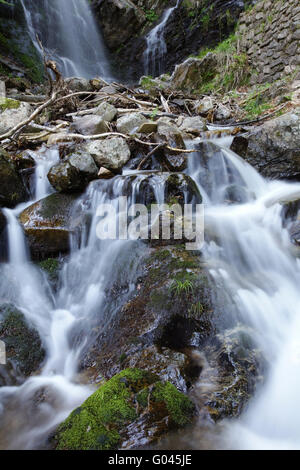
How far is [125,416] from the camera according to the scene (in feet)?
5.77

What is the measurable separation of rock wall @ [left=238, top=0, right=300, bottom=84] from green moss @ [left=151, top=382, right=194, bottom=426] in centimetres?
973

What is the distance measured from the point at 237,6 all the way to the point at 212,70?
11.0 feet

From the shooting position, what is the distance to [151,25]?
1580 cm

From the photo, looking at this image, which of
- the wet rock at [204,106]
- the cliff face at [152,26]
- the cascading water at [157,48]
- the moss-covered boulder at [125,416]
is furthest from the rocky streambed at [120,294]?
the cascading water at [157,48]

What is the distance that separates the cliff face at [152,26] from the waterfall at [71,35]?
2.57 feet

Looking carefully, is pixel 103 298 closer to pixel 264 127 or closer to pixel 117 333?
pixel 117 333

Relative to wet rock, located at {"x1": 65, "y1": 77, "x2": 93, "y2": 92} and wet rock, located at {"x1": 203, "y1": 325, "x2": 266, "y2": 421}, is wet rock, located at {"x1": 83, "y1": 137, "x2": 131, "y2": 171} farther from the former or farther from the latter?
wet rock, located at {"x1": 65, "y1": 77, "x2": 93, "y2": 92}

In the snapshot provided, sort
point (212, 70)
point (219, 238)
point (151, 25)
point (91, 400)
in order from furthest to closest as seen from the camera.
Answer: point (151, 25) → point (212, 70) → point (219, 238) → point (91, 400)

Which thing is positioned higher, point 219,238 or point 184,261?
point 219,238

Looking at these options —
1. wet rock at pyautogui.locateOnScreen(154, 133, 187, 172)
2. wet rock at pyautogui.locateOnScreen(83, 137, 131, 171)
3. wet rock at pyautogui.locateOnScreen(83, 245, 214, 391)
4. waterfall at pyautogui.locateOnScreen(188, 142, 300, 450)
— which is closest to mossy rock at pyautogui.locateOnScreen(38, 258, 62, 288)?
wet rock at pyautogui.locateOnScreen(83, 245, 214, 391)

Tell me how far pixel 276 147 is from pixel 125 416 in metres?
5.46

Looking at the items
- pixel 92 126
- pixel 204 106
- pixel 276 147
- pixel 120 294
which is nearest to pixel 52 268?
pixel 120 294

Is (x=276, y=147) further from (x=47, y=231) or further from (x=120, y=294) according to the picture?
(x=47, y=231)

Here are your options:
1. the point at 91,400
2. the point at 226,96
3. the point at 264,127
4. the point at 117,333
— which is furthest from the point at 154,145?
the point at 226,96
